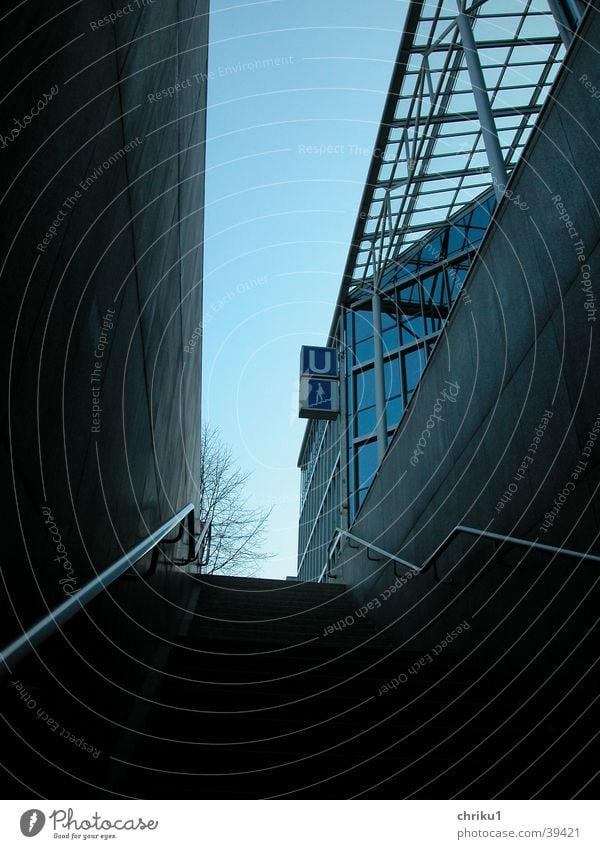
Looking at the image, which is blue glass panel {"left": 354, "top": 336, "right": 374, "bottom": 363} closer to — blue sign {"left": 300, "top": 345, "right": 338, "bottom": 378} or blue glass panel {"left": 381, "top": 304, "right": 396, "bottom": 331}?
blue glass panel {"left": 381, "top": 304, "right": 396, "bottom": 331}

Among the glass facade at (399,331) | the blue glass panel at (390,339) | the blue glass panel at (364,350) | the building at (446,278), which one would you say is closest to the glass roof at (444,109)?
the building at (446,278)

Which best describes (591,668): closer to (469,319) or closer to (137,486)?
(137,486)

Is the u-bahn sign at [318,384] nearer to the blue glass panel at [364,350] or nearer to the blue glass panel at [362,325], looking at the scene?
the blue glass panel at [364,350]

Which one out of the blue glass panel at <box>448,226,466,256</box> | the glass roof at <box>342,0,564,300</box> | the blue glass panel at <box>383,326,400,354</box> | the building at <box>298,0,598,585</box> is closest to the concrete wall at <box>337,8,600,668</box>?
the building at <box>298,0,598,585</box>

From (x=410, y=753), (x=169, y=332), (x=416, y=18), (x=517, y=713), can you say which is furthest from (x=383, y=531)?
(x=416, y=18)

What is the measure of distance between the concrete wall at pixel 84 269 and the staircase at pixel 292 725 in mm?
481

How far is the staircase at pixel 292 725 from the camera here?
2.30m

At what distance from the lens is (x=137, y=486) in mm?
3967

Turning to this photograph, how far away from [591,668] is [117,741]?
2.32 metres

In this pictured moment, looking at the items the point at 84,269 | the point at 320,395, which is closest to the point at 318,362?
the point at 320,395

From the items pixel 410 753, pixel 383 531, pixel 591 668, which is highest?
pixel 383 531

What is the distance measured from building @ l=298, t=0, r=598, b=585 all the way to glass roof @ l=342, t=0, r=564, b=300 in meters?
0.03

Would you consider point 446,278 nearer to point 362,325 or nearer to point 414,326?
point 414,326

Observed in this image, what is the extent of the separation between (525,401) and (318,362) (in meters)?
12.2
